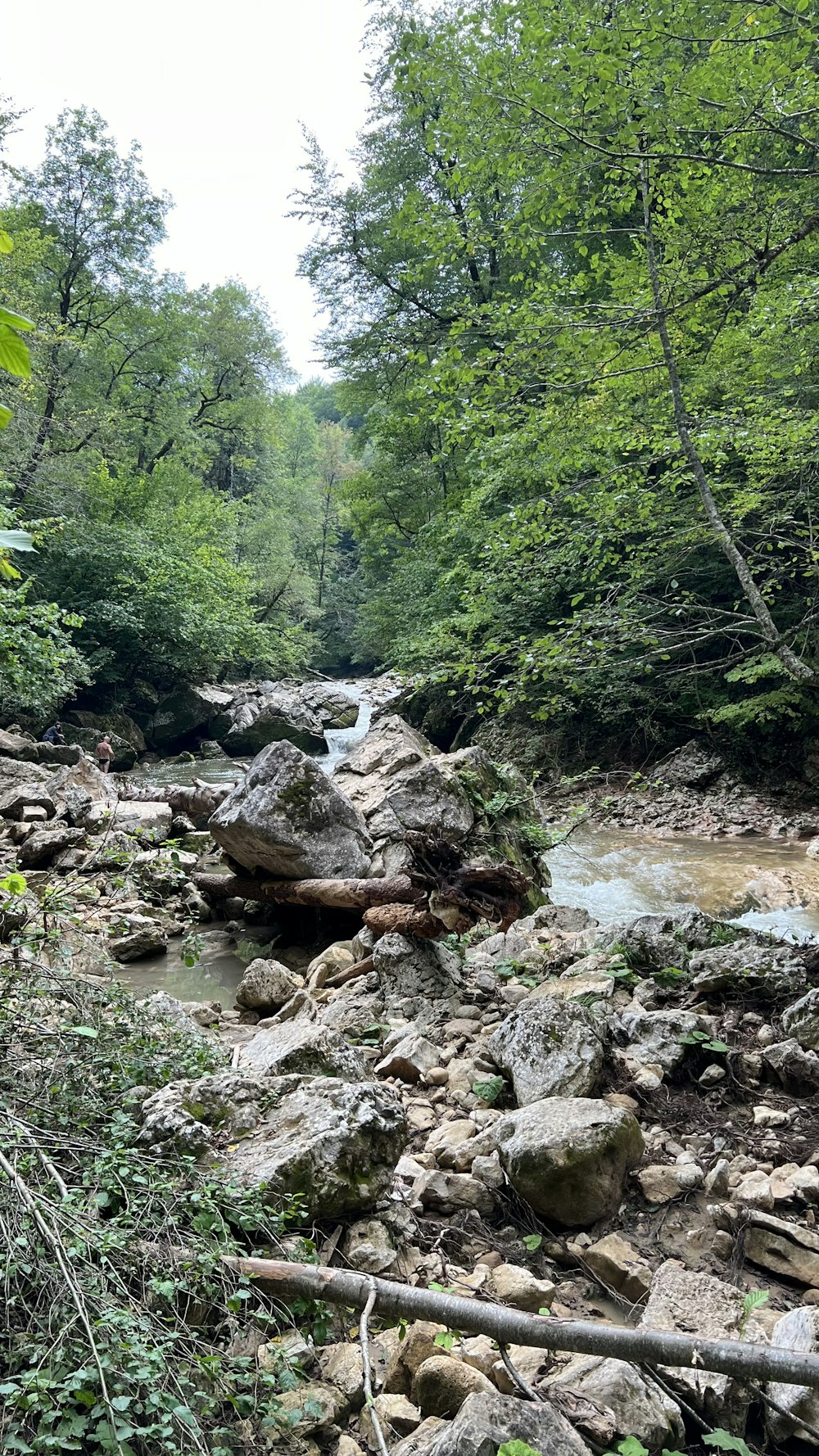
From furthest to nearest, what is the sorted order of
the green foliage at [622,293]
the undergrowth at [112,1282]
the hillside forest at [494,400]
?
the hillside forest at [494,400] < the green foliage at [622,293] < the undergrowth at [112,1282]

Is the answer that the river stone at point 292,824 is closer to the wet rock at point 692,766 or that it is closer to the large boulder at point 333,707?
the wet rock at point 692,766

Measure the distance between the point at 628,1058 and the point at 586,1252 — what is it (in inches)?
38.8

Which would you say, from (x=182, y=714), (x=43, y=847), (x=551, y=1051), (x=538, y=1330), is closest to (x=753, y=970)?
(x=551, y=1051)

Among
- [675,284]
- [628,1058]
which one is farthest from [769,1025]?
[675,284]

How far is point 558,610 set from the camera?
1429cm

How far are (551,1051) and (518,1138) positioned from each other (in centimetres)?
62

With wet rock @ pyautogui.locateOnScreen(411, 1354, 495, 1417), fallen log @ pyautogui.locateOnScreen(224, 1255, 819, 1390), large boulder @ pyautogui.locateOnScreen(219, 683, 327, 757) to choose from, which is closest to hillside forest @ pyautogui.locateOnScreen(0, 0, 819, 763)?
fallen log @ pyautogui.locateOnScreen(224, 1255, 819, 1390)

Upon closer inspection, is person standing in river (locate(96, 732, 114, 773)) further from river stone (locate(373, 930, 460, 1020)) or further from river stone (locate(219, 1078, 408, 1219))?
river stone (locate(219, 1078, 408, 1219))

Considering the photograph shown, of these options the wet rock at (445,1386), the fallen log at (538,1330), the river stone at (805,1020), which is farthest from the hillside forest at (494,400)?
the wet rock at (445,1386)

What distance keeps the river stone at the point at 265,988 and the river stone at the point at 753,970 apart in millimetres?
2793

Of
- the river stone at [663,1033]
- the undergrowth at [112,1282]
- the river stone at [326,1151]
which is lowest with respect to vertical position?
the river stone at [663,1033]

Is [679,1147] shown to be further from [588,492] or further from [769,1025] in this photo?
[588,492]

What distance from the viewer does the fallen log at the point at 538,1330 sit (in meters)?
1.41

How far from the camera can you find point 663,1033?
3244mm
